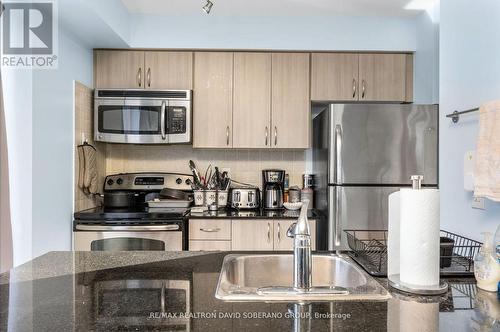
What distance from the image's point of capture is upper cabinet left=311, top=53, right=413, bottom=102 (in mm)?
2844

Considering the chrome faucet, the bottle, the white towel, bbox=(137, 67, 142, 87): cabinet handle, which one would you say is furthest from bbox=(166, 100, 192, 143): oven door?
the bottle

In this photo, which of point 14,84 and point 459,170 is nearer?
point 459,170

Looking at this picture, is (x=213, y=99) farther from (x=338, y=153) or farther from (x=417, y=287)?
(x=417, y=287)

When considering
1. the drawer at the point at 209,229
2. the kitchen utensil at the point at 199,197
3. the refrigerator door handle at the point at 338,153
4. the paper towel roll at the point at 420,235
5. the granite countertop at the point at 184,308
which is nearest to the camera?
the granite countertop at the point at 184,308

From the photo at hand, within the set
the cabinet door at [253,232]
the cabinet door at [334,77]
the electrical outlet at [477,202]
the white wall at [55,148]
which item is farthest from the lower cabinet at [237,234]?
the electrical outlet at [477,202]

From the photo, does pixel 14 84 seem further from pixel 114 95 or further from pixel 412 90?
pixel 412 90

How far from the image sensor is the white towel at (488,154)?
3.70ft

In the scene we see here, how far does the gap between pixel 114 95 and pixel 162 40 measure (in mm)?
590

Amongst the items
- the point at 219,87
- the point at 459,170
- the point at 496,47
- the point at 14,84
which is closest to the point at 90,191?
the point at 14,84

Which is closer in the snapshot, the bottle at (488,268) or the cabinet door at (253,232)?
the bottle at (488,268)

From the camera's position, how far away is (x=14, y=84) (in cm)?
192

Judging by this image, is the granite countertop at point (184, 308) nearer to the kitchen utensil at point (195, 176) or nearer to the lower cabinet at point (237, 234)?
the lower cabinet at point (237, 234)

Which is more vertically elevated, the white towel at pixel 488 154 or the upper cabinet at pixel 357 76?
the upper cabinet at pixel 357 76

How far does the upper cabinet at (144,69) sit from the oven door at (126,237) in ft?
3.82
